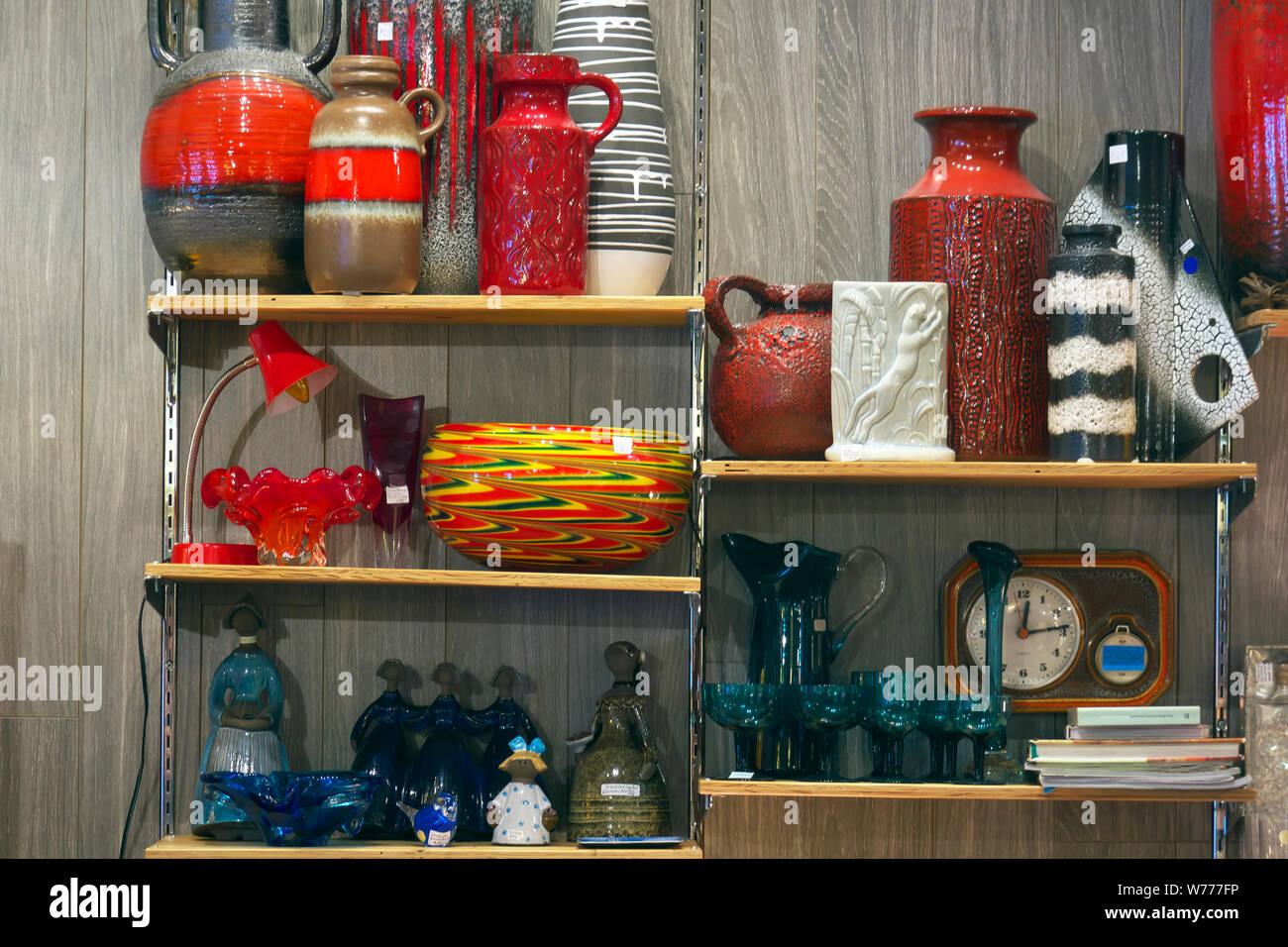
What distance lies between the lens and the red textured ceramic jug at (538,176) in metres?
1.76

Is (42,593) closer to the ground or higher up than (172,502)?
closer to the ground

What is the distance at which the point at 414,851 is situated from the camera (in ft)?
5.80

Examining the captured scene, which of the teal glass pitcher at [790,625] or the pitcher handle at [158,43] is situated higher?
the pitcher handle at [158,43]

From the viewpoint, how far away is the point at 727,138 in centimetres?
198

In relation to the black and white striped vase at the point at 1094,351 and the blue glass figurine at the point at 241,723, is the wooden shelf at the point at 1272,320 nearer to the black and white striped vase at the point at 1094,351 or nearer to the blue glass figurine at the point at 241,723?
the black and white striped vase at the point at 1094,351

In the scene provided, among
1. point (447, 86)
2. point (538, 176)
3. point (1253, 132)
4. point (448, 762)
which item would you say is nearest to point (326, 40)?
point (447, 86)

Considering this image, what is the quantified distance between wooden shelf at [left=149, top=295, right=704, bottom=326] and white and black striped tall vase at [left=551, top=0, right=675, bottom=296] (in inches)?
2.2

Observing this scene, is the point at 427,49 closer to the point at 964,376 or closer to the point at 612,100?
the point at 612,100

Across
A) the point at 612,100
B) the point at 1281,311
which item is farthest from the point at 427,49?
the point at 1281,311

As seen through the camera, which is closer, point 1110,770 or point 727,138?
point 1110,770

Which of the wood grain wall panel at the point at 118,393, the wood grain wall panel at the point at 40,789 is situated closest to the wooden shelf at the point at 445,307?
the wood grain wall panel at the point at 118,393

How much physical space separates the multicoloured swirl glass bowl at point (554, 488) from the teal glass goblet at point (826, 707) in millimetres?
260
